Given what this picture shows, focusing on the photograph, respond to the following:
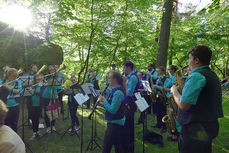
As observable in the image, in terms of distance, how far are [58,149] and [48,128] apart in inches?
52.5

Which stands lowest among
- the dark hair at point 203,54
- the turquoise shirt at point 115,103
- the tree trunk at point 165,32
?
the turquoise shirt at point 115,103

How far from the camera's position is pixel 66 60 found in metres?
13.6

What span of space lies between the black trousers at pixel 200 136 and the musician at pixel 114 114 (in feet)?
4.02

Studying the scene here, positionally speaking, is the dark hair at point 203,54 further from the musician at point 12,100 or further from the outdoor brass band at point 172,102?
the musician at point 12,100

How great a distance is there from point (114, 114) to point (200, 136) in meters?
1.42

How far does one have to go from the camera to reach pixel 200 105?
1957 mm

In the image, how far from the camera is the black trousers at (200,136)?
1.99 m

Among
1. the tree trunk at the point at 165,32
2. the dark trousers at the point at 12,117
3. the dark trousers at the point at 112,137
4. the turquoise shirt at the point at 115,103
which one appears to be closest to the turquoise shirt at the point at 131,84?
the turquoise shirt at the point at 115,103

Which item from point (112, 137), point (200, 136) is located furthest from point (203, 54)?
point (112, 137)

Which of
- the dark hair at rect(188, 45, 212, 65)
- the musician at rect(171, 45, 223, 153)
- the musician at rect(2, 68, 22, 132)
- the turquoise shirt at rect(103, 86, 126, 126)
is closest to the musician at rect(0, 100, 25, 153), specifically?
the turquoise shirt at rect(103, 86, 126, 126)

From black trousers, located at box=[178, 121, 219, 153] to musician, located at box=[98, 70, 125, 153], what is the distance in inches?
48.3

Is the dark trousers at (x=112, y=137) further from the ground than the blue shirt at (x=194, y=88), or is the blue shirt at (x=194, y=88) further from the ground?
the blue shirt at (x=194, y=88)

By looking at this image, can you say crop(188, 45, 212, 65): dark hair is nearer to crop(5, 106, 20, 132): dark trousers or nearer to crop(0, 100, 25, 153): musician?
crop(0, 100, 25, 153): musician

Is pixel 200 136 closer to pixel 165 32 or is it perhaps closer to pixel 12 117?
pixel 12 117
